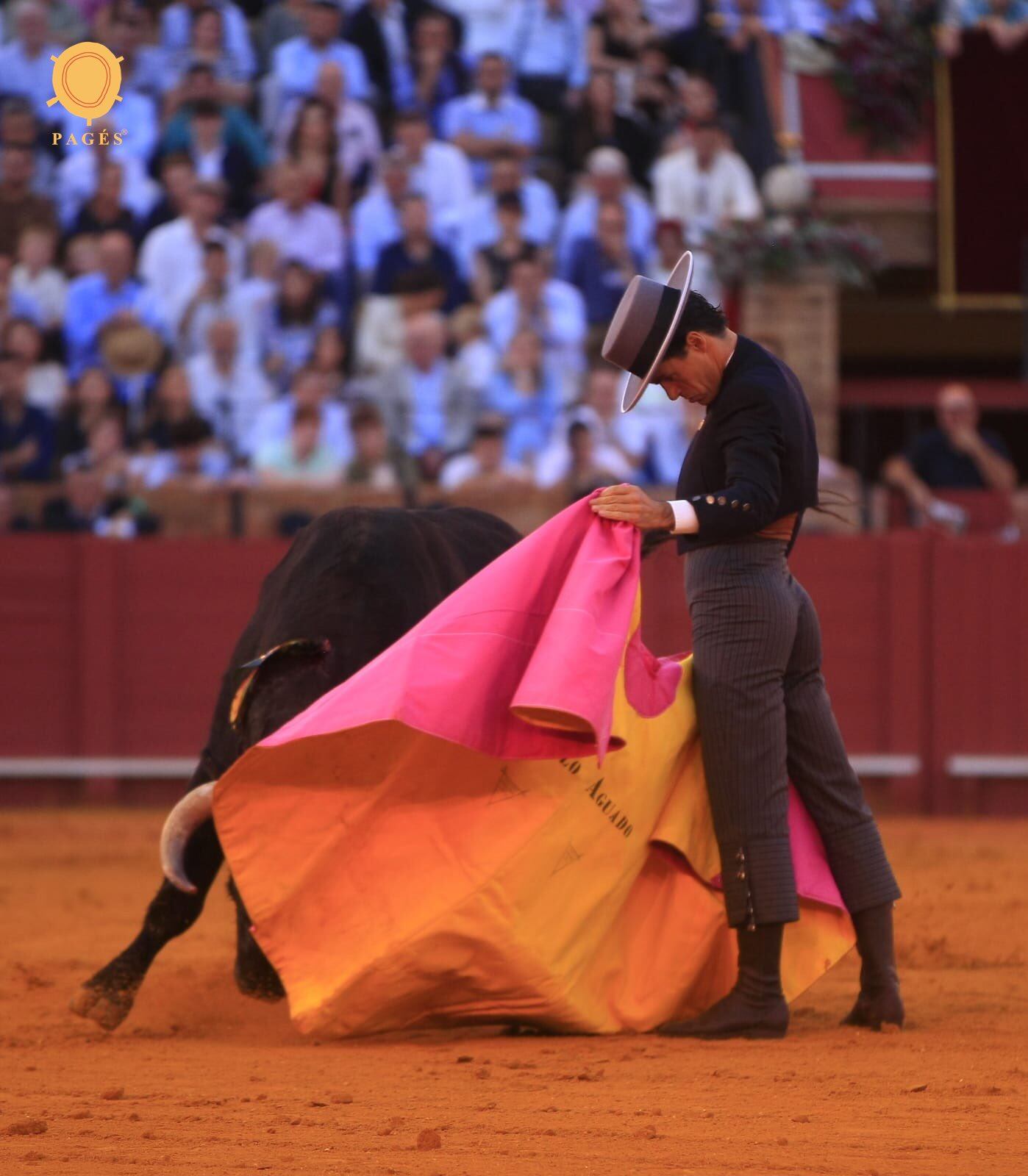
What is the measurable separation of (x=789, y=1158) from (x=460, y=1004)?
3.48ft

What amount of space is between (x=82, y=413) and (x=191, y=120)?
1831 millimetres

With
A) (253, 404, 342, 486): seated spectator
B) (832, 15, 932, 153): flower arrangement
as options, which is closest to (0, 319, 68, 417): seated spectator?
(253, 404, 342, 486): seated spectator

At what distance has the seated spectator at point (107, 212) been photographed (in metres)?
9.00

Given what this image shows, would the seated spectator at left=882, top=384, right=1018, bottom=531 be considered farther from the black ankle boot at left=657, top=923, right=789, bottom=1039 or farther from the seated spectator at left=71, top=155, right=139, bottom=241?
the black ankle boot at left=657, top=923, right=789, bottom=1039

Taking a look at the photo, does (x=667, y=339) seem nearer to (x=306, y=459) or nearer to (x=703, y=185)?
(x=306, y=459)

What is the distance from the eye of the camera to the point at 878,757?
820 centimetres

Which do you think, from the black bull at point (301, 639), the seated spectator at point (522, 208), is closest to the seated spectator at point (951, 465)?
the seated spectator at point (522, 208)

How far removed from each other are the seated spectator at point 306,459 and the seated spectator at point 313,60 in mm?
2163

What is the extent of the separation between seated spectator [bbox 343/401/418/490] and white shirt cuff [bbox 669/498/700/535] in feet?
15.6

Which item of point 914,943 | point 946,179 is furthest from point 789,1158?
point 946,179

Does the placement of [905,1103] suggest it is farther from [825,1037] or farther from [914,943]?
[914,943]

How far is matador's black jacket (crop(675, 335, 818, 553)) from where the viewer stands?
3.38 metres

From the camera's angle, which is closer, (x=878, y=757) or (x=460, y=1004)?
(x=460, y=1004)

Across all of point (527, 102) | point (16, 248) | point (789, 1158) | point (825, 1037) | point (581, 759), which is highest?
point (527, 102)
